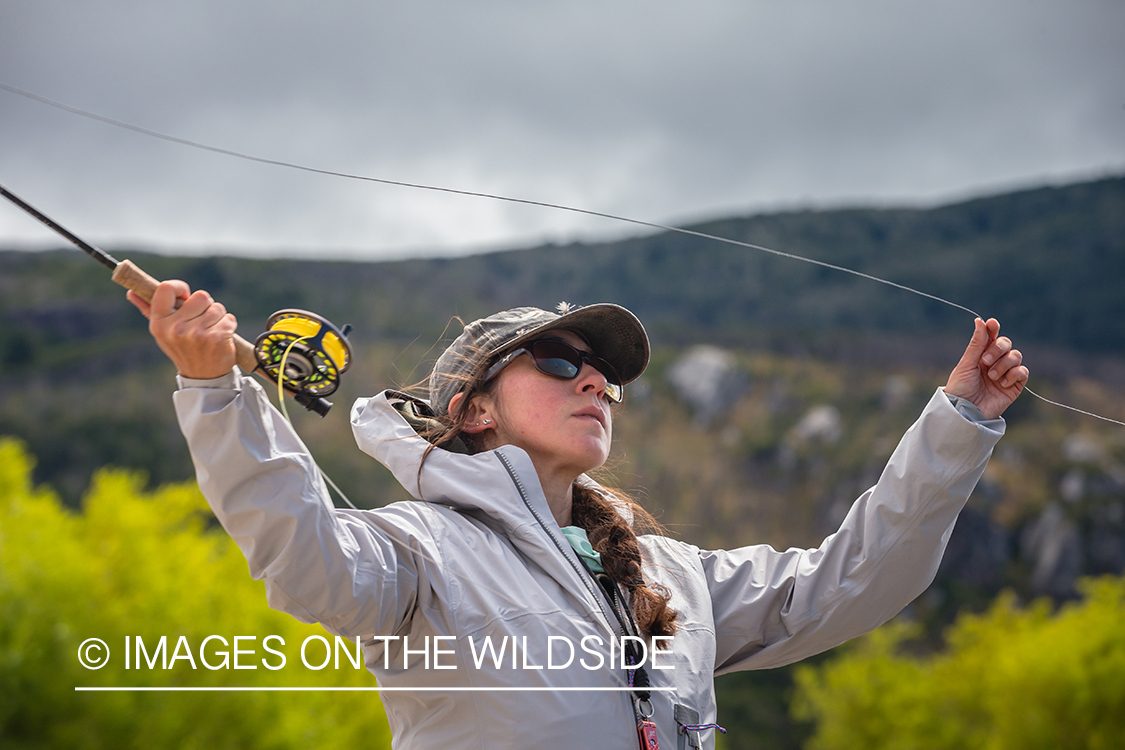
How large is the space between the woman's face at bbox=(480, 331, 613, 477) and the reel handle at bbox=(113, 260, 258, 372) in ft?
2.74

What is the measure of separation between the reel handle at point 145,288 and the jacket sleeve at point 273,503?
0.09 meters

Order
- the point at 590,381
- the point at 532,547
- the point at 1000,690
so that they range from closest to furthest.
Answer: the point at 532,547
the point at 590,381
the point at 1000,690

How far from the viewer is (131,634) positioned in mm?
15914

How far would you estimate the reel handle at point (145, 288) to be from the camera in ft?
6.39

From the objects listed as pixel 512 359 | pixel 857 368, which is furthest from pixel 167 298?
pixel 857 368

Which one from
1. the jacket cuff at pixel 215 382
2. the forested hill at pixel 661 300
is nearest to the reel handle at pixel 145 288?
the jacket cuff at pixel 215 382

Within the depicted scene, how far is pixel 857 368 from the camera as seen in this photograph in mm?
94625

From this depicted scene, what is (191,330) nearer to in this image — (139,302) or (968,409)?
(139,302)

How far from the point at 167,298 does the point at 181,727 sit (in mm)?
15941

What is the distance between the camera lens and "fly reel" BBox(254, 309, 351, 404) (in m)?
2.11

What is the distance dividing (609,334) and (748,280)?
4859 inches

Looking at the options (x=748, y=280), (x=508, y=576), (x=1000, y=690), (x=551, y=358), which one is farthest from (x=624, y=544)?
(x=748, y=280)

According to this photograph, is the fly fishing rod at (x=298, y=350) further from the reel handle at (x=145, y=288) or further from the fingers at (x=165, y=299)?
the fingers at (x=165, y=299)

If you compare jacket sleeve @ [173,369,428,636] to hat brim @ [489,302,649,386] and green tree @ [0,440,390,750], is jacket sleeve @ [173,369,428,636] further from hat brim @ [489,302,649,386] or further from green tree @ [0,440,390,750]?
green tree @ [0,440,390,750]
